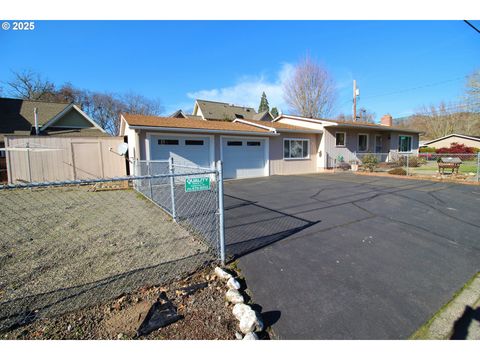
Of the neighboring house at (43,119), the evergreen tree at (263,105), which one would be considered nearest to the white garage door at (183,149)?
the neighboring house at (43,119)

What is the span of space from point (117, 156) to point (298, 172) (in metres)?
11.3

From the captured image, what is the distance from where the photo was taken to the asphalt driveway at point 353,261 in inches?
87.8

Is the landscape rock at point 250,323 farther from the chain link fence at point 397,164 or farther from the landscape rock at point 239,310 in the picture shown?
the chain link fence at point 397,164

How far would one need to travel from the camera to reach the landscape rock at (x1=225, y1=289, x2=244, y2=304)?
8.00 feet

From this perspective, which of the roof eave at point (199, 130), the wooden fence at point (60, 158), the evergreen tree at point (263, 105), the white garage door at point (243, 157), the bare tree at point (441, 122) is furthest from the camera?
the evergreen tree at point (263, 105)

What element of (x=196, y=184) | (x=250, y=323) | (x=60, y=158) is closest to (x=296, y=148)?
(x=196, y=184)

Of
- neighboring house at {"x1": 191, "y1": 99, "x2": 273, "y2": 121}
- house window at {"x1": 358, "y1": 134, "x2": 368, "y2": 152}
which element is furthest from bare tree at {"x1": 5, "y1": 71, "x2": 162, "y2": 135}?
house window at {"x1": 358, "y1": 134, "x2": 368, "y2": 152}

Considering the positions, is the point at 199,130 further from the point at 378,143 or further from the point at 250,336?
the point at 378,143

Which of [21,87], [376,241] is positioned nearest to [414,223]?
[376,241]

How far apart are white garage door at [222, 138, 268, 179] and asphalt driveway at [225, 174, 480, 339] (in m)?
6.27

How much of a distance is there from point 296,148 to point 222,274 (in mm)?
13720

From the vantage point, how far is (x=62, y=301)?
99.9 inches

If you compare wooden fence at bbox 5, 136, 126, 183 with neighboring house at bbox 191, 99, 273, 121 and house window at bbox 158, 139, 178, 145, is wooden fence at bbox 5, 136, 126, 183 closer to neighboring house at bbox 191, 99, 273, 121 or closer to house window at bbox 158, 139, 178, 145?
house window at bbox 158, 139, 178, 145

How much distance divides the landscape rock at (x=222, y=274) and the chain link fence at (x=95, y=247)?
1.22 ft
